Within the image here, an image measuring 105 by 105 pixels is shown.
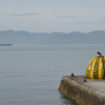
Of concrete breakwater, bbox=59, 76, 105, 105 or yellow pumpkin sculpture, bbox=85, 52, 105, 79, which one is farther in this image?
yellow pumpkin sculpture, bbox=85, 52, 105, 79

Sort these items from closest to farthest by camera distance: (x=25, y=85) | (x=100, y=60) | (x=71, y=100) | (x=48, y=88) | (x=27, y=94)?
(x=71, y=100), (x=100, y=60), (x=27, y=94), (x=48, y=88), (x=25, y=85)

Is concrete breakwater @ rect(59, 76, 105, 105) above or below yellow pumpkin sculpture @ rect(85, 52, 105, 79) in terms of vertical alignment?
below

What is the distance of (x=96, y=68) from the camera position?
30391mm

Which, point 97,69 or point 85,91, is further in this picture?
point 97,69

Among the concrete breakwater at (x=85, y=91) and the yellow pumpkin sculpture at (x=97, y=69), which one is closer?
the concrete breakwater at (x=85, y=91)

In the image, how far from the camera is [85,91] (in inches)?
997

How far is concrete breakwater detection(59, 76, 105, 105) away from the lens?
22505mm

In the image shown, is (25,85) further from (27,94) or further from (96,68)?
(96,68)

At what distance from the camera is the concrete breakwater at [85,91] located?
73.8ft

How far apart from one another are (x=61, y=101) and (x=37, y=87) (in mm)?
9646

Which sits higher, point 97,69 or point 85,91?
point 97,69

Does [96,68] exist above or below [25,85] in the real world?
above

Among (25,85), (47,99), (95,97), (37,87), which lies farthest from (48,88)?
(95,97)

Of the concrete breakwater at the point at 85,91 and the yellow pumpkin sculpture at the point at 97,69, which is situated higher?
the yellow pumpkin sculpture at the point at 97,69
